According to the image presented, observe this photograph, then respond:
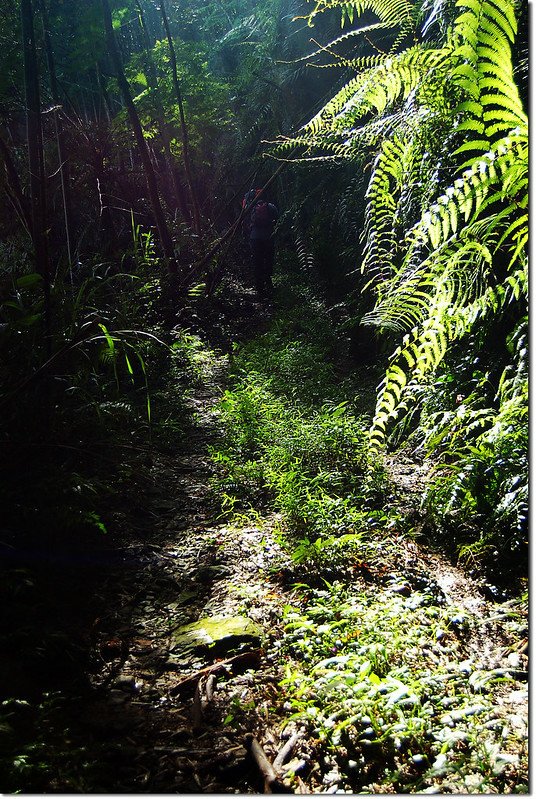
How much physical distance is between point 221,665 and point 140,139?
5258mm

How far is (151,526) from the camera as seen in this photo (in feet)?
7.85

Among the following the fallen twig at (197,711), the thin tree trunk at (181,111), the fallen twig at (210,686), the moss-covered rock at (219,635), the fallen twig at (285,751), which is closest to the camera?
the fallen twig at (285,751)

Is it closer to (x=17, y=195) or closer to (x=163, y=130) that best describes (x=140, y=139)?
(x=17, y=195)

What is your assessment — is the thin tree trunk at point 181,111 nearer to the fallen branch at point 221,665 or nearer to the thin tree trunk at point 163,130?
the thin tree trunk at point 163,130

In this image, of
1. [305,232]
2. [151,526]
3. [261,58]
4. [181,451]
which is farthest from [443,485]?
[261,58]

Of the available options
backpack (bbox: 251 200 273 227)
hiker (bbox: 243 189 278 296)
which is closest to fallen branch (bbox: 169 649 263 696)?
hiker (bbox: 243 189 278 296)

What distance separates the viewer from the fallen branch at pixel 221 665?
4.71ft

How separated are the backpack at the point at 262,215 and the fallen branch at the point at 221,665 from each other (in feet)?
20.1

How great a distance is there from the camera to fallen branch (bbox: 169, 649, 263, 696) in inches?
56.5

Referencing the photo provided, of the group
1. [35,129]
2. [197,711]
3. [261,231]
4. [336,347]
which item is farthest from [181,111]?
[197,711]

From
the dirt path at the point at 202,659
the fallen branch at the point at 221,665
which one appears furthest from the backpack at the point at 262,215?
the fallen branch at the point at 221,665

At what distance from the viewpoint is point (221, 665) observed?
1.49 metres

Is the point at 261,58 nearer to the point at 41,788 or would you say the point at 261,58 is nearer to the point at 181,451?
the point at 181,451

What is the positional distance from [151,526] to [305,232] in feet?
16.6
